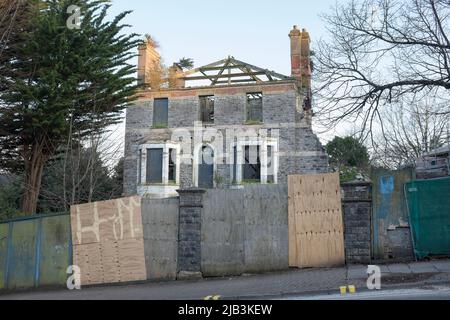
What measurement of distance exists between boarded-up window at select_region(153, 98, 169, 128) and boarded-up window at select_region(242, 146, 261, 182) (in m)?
5.66

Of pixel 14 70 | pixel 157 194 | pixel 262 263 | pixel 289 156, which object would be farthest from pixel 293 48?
pixel 262 263

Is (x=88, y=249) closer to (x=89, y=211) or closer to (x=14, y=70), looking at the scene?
(x=89, y=211)

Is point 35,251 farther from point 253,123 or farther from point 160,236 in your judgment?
point 253,123

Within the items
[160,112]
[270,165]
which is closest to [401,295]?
[270,165]

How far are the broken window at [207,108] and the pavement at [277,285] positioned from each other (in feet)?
54.1

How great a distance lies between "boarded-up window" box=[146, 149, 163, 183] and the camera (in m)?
25.9

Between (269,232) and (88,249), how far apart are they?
199 inches

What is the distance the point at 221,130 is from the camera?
25750 mm

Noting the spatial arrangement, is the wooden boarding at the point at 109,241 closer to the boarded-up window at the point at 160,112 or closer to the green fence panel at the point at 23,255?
the green fence panel at the point at 23,255

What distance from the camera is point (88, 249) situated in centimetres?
1188

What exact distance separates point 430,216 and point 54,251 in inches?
402
